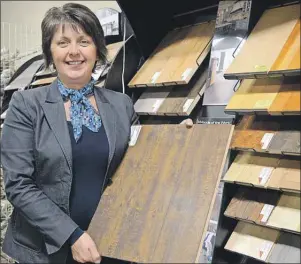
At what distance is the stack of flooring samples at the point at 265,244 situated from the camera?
4.08 feet

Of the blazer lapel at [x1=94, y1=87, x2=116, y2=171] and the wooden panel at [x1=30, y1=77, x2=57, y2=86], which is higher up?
the blazer lapel at [x1=94, y1=87, x2=116, y2=171]

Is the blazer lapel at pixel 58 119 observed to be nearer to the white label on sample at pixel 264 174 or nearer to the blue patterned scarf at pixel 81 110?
the blue patterned scarf at pixel 81 110

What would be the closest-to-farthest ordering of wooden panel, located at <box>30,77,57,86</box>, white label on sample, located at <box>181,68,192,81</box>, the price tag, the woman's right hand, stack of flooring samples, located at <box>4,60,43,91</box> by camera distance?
1. the price tag
2. the woman's right hand
3. white label on sample, located at <box>181,68,192,81</box>
4. wooden panel, located at <box>30,77,57,86</box>
5. stack of flooring samples, located at <box>4,60,43,91</box>

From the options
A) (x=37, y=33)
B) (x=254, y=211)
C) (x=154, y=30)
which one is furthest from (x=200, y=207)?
(x=37, y=33)

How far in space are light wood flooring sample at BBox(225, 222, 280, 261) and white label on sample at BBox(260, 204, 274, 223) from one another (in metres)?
0.07

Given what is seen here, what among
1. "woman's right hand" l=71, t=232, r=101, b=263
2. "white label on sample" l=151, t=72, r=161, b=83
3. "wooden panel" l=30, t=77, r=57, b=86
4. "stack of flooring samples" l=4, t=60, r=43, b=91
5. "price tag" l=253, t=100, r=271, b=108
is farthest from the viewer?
"stack of flooring samples" l=4, t=60, r=43, b=91

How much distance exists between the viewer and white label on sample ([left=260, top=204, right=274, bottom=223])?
1.32 meters

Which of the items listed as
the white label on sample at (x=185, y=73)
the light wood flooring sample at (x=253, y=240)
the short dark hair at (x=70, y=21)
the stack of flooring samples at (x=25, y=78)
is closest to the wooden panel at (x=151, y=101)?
the white label on sample at (x=185, y=73)

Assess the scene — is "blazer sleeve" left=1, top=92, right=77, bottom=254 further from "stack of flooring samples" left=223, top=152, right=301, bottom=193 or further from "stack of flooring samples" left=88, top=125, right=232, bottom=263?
"stack of flooring samples" left=223, top=152, right=301, bottom=193

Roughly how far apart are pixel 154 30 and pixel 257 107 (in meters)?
0.98

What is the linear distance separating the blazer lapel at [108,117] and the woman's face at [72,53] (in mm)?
120

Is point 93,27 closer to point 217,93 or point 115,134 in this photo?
point 115,134

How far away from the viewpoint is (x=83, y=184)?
155 centimetres

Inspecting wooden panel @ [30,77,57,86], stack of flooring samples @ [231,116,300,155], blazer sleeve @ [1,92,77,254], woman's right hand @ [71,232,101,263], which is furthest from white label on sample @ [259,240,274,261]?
wooden panel @ [30,77,57,86]
